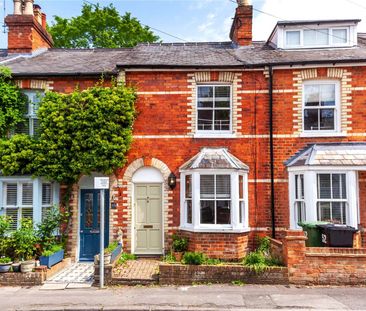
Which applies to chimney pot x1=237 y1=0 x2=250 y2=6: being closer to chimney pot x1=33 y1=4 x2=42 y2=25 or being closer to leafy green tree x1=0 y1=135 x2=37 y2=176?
chimney pot x1=33 y1=4 x2=42 y2=25

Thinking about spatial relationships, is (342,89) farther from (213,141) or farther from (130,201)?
(130,201)

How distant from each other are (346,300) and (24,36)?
14323 mm

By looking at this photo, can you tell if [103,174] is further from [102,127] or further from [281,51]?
[281,51]

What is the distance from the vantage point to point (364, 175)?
1153 cm

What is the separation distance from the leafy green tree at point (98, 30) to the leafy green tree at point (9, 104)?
15678 mm

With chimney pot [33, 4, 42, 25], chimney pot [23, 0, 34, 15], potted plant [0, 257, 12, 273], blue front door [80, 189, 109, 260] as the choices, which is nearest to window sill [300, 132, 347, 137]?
blue front door [80, 189, 109, 260]

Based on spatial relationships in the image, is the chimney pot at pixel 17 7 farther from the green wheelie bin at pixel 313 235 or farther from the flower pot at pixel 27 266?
the green wheelie bin at pixel 313 235

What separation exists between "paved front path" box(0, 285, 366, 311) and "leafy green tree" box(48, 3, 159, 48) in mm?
21588

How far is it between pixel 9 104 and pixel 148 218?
5917mm

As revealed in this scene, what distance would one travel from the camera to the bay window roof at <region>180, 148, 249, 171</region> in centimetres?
1139

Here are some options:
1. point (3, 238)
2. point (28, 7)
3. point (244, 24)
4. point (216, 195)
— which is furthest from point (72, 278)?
point (244, 24)

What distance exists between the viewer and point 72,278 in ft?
33.3

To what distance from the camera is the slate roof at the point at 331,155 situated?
1113 centimetres

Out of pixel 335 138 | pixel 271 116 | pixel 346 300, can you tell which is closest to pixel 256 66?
pixel 271 116
